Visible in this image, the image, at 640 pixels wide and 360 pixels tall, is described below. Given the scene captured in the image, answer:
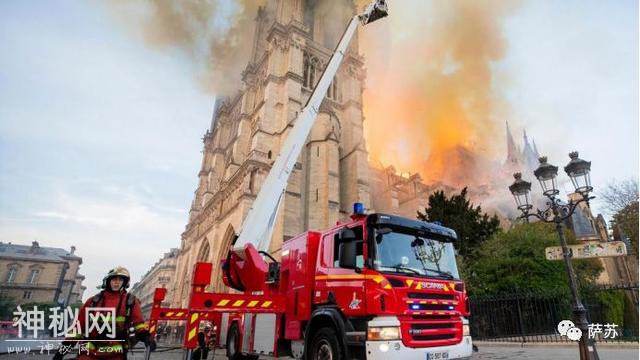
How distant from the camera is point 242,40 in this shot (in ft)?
140

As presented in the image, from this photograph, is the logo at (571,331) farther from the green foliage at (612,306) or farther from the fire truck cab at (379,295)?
the green foliage at (612,306)

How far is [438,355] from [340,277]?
71.3 inches

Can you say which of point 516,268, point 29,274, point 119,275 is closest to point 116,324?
point 119,275

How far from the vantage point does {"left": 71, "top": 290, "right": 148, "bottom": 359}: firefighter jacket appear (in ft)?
10.6

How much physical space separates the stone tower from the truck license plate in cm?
1884

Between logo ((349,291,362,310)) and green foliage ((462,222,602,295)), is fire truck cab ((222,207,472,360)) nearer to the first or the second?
logo ((349,291,362,310))

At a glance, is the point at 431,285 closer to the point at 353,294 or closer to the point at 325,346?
the point at 353,294

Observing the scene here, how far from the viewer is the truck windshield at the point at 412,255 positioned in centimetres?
521

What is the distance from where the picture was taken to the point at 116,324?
3352 mm

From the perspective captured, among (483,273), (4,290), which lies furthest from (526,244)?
(4,290)

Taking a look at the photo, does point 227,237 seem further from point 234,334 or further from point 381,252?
point 381,252

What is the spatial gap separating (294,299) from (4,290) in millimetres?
61434

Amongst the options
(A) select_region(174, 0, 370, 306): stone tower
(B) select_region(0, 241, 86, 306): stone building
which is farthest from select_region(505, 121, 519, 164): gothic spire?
(B) select_region(0, 241, 86, 306): stone building

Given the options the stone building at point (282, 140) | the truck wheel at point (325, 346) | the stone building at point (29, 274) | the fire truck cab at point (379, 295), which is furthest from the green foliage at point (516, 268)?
the stone building at point (29, 274)
